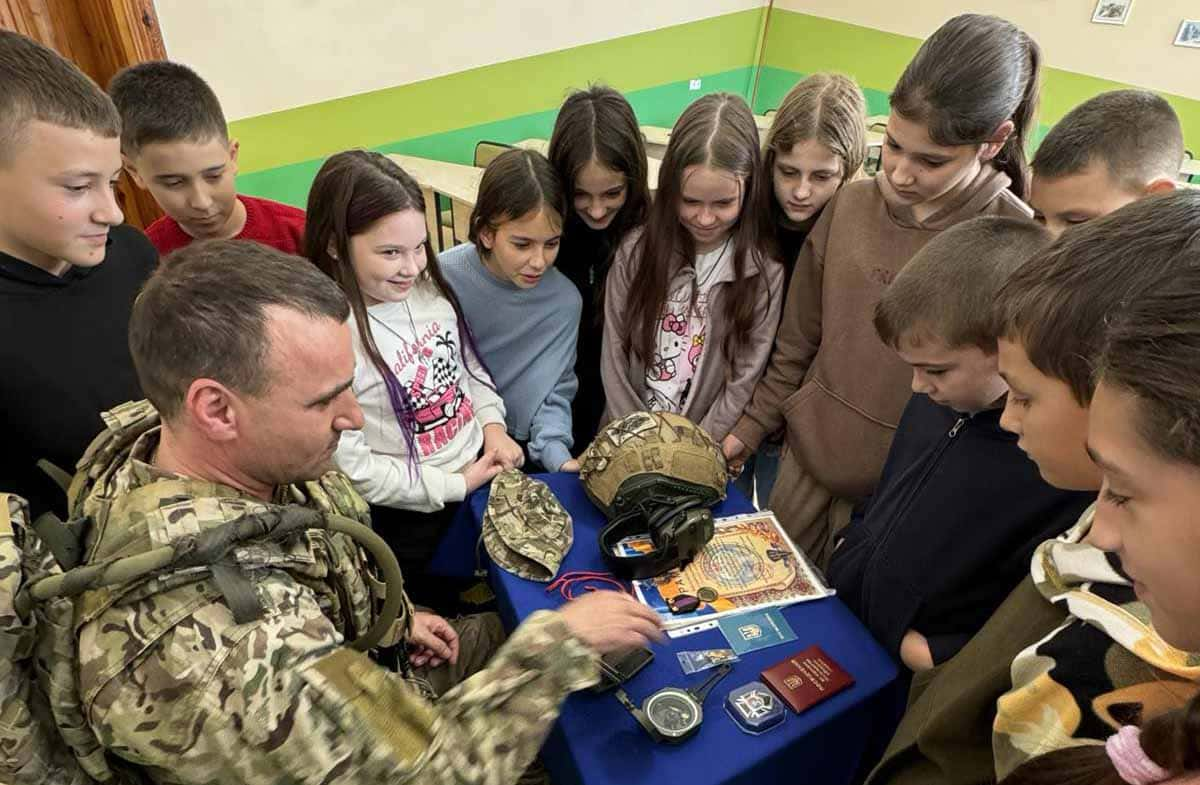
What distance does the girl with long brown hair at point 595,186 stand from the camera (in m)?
2.10

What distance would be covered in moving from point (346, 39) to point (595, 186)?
2.70 meters

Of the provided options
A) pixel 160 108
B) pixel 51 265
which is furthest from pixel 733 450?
pixel 160 108

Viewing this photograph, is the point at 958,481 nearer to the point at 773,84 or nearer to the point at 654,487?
the point at 654,487

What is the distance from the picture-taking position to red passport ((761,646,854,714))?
1277mm

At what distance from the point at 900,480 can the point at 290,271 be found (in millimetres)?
1423

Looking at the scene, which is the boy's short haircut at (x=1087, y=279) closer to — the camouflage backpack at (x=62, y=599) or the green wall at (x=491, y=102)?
the camouflage backpack at (x=62, y=599)

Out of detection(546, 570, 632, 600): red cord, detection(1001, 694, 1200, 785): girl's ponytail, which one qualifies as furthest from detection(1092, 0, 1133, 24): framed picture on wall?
detection(1001, 694, 1200, 785): girl's ponytail

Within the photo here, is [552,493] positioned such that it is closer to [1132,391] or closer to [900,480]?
[900,480]

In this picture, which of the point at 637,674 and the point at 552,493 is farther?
the point at 552,493

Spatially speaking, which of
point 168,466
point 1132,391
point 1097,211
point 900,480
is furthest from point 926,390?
point 168,466

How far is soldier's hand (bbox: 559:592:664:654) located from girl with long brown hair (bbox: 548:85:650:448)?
1.30 m

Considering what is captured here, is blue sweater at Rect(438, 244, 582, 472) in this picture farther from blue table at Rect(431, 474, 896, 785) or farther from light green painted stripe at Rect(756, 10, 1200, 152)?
light green painted stripe at Rect(756, 10, 1200, 152)

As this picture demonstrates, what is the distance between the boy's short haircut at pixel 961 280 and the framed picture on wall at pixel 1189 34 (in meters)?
4.76

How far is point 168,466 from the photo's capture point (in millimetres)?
1089
